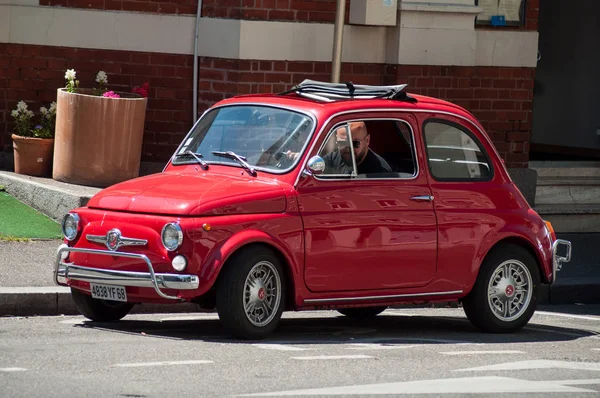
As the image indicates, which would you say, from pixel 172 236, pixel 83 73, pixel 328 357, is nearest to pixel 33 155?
pixel 83 73

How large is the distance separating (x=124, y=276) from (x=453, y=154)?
278 cm

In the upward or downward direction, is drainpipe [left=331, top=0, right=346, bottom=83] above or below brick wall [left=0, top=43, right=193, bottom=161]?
above

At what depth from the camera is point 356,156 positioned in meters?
9.88

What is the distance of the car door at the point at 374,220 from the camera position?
31.0 feet

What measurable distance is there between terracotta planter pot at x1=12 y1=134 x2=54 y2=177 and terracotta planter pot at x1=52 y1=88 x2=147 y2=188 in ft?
1.13

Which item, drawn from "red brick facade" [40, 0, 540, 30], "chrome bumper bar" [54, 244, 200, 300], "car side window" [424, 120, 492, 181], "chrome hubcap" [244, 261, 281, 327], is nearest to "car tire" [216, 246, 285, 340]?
"chrome hubcap" [244, 261, 281, 327]

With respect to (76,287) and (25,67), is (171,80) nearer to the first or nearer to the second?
(25,67)

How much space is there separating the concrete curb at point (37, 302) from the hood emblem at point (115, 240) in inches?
52.9

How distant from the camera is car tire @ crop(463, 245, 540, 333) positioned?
1032 centimetres

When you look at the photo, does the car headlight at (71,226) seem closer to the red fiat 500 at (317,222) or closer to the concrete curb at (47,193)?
the red fiat 500 at (317,222)

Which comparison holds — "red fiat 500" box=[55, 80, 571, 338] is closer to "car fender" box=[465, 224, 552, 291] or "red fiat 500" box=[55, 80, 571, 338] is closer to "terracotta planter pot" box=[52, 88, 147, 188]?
"car fender" box=[465, 224, 552, 291]

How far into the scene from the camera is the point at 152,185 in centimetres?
953

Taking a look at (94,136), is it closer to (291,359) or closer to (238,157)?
(238,157)

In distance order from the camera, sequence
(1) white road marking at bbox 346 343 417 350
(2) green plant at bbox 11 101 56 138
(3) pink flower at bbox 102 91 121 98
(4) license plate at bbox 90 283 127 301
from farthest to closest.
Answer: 1. (2) green plant at bbox 11 101 56 138
2. (3) pink flower at bbox 102 91 121 98
3. (1) white road marking at bbox 346 343 417 350
4. (4) license plate at bbox 90 283 127 301
